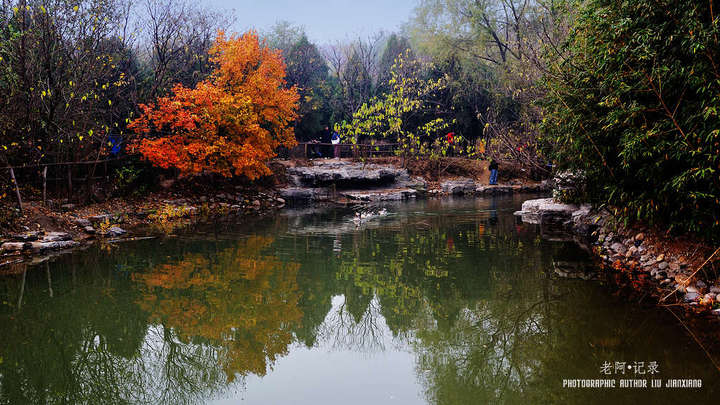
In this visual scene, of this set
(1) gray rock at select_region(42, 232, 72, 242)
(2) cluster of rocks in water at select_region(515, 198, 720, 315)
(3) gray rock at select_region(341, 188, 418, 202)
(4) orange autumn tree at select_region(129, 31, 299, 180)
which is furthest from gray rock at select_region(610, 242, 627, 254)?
(3) gray rock at select_region(341, 188, 418, 202)

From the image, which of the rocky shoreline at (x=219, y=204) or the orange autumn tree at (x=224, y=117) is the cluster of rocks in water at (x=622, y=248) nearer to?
the rocky shoreline at (x=219, y=204)

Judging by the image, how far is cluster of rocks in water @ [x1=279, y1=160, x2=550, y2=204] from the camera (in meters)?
24.1

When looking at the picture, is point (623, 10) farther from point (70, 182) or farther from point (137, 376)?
point (70, 182)

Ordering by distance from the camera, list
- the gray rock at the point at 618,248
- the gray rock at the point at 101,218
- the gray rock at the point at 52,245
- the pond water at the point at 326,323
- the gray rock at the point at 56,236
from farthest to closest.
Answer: the gray rock at the point at 101,218
the gray rock at the point at 56,236
the gray rock at the point at 52,245
the gray rock at the point at 618,248
the pond water at the point at 326,323

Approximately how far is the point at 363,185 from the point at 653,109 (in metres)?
19.8

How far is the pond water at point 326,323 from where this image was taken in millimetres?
4863

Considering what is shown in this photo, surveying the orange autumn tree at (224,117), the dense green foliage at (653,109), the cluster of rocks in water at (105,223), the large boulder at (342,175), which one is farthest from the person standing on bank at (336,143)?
the dense green foliage at (653,109)

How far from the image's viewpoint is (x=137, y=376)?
5195 mm

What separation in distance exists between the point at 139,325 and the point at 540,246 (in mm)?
8894

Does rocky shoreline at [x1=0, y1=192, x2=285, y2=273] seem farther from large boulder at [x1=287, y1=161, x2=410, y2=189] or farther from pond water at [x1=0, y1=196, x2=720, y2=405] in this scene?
large boulder at [x1=287, y1=161, x2=410, y2=189]

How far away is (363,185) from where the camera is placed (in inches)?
1029

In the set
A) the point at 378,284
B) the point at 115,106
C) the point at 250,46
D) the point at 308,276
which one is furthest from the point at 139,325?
the point at 250,46

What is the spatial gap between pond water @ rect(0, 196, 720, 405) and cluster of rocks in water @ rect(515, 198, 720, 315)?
59 centimetres

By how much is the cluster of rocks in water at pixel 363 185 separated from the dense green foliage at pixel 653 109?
15319 mm
